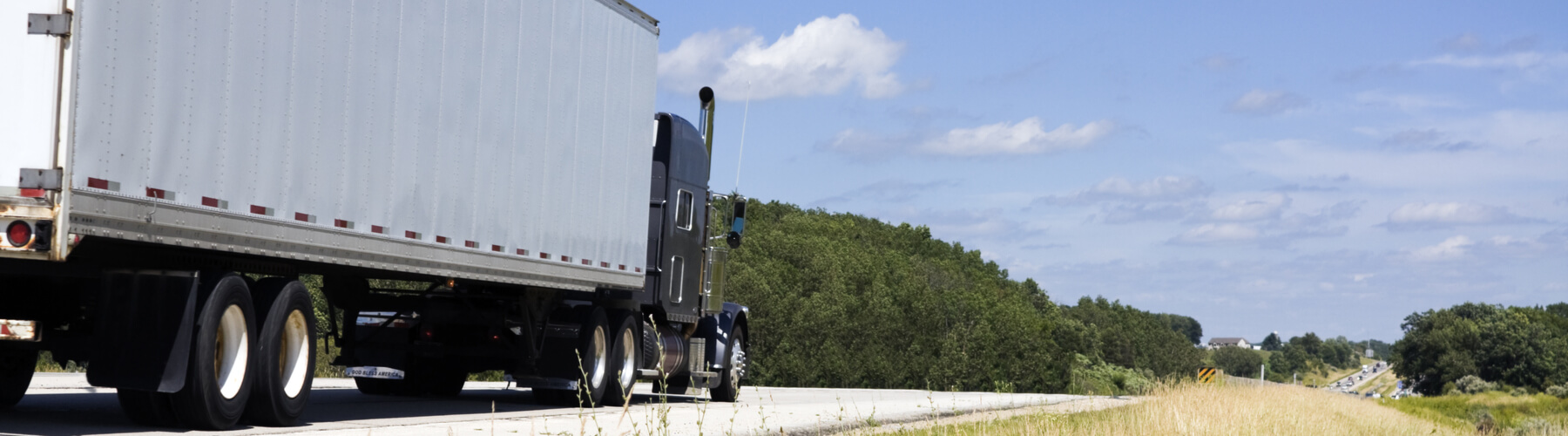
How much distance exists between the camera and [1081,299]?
13675cm

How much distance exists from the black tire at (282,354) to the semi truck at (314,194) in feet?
0.06

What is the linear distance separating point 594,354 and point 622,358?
91cm

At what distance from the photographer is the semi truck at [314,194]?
27.9 ft

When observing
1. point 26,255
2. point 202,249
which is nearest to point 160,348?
point 202,249

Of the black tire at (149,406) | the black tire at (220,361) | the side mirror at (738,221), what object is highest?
the side mirror at (738,221)

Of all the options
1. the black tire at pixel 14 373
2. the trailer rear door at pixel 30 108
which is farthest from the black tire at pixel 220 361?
the trailer rear door at pixel 30 108

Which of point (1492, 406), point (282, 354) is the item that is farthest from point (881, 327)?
point (282, 354)

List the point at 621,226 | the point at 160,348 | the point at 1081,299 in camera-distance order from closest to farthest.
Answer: the point at 160,348
the point at 621,226
the point at 1081,299

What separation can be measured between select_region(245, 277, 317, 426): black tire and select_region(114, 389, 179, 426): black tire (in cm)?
61

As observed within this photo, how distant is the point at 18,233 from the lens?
828 centimetres

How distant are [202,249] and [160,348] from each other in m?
0.83

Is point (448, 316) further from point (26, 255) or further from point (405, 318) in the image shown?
point (26, 255)

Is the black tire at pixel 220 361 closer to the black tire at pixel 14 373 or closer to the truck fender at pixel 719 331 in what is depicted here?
the black tire at pixel 14 373

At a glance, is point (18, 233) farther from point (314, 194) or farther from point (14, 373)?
point (14, 373)
